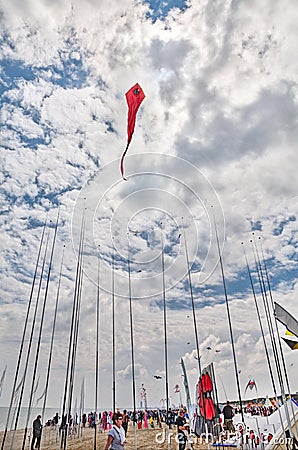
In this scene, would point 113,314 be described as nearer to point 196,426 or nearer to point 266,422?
point 196,426

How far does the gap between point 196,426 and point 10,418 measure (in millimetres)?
9892

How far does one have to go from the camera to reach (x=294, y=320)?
1534cm

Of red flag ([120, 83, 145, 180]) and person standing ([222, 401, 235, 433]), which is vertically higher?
red flag ([120, 83, 145, 180])
